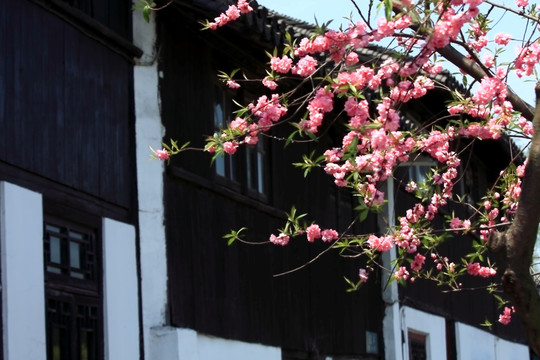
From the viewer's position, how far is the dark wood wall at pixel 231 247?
11.4 metres

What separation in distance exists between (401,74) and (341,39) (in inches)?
15.2

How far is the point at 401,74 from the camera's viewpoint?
7016 mm

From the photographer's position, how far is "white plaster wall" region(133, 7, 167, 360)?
35.1 feet

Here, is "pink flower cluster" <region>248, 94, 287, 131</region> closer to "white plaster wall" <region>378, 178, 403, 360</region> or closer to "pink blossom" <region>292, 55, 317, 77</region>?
"pink blossom" <region>292, 55, 317, 77</region>

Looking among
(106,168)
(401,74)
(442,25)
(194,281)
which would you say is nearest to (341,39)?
(401,74)

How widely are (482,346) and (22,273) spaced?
15.5m

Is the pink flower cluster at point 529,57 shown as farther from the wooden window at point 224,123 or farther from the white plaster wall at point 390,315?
the white plaster wall at point 390,315

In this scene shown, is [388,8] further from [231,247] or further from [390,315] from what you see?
[390,315]

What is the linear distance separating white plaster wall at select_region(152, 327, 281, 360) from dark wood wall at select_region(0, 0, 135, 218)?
1.10 metres

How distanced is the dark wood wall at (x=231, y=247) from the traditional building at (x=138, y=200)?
2 cm

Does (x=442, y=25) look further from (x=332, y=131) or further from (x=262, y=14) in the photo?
(x=332, y=131)

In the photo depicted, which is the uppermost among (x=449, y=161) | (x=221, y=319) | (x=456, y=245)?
(x=456, y=245)

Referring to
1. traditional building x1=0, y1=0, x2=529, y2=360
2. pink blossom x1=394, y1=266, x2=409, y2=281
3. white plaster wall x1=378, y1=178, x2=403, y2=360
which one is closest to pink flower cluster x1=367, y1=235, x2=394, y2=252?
pink blossom x1=394, y1=266, x2=409, y2=281

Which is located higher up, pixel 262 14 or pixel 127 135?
pixel 262 14
